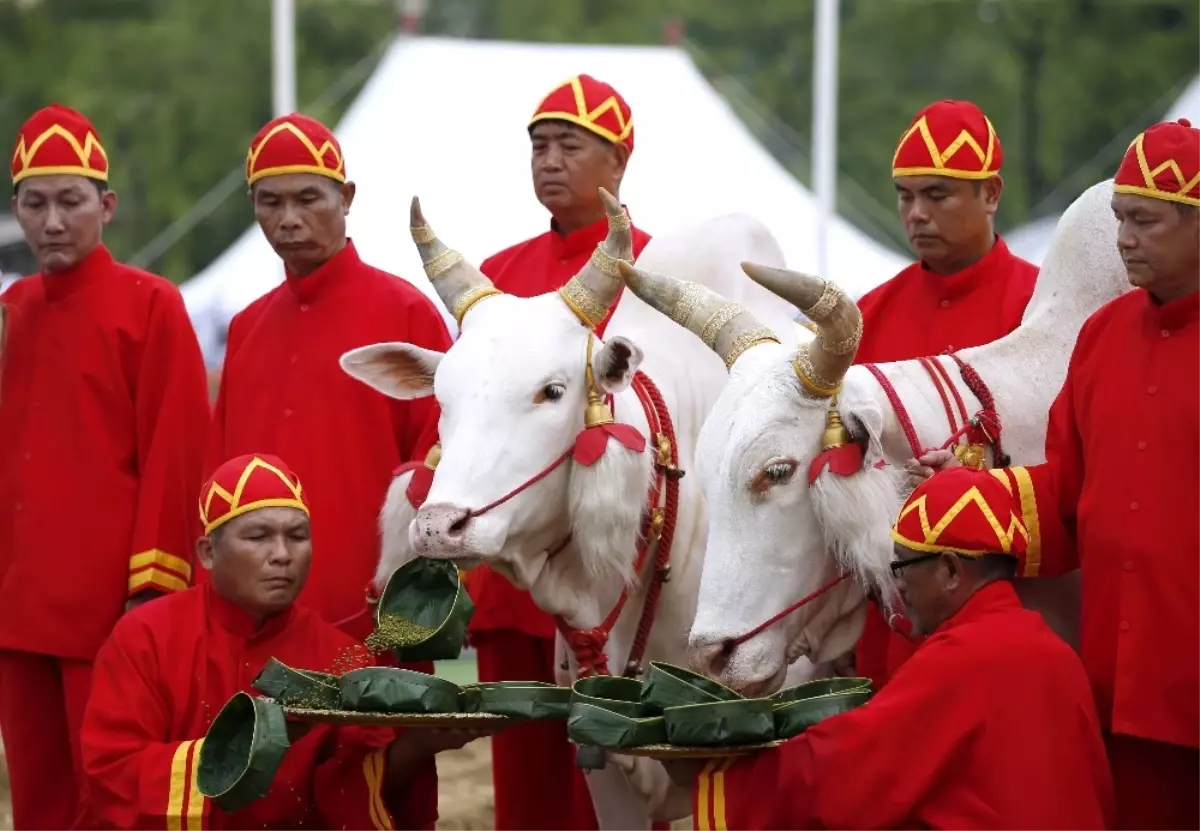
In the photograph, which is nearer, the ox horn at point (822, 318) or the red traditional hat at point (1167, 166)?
the red traditional hat at point (1167, 166)

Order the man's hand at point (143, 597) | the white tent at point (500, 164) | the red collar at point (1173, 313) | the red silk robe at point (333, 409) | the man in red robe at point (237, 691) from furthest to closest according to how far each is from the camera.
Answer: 1. the white tent at point (500, 164)
2. the man's hand at point (143, 597)
3. the red silk robe at point (333, 409)
4. the man in red robe at point (237, 691)
5. the red collar at point (1173, 313)

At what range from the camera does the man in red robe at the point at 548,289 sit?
6176mm

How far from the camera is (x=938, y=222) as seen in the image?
571cm

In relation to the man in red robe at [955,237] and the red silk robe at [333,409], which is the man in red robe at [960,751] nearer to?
the man in red robe at [955,237]

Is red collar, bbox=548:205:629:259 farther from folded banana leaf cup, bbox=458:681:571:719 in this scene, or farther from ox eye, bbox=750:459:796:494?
folded banana leaf cup, bbox=458:681:571:719

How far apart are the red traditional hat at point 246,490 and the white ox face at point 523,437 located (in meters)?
0.51

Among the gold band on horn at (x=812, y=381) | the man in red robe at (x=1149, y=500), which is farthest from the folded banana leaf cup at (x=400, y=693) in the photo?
the man in red robe at (x=1149, y=500)

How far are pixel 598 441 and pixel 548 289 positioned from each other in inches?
46.9

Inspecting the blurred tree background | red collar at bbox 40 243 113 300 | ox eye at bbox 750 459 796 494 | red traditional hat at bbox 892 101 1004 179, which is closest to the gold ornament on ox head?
ox eye at bbox 750 459 796 494

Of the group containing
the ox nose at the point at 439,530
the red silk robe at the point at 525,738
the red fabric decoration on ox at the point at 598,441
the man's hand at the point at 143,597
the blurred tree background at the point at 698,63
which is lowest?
the red silk robe at the point at 525,738

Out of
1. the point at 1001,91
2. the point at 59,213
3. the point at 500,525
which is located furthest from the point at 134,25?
the point at 500,525

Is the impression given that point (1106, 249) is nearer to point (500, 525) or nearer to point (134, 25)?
point (500, 525)

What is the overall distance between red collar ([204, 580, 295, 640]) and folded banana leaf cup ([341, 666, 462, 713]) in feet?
2.71

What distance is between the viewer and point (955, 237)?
224 inches
